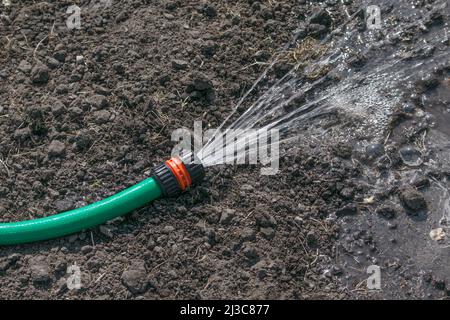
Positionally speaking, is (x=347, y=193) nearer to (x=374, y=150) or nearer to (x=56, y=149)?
(x=374, y=150)

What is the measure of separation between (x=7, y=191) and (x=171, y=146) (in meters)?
0.78

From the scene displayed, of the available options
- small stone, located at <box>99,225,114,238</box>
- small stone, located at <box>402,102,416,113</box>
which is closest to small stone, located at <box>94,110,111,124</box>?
small stone, located at <box>99,225,114,238</box>

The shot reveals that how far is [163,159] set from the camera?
362 cm

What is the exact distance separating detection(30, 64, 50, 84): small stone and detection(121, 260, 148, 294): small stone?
3.73 ft

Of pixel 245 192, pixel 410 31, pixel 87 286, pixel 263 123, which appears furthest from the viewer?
pixel 410 31

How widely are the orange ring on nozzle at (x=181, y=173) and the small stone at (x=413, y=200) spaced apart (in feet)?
3.25

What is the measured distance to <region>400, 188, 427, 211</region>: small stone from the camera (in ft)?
11.5

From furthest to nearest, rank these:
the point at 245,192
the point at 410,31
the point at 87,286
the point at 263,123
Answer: the point at 410,31, the point at 263,123, the point at 245,192, the point at 87,286

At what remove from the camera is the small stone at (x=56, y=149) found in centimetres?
359
